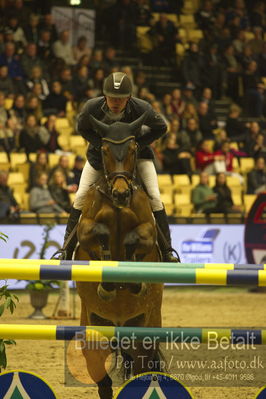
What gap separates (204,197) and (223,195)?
1.21 feet

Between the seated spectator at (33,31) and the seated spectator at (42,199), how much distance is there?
4.71 metres

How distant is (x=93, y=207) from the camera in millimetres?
5887

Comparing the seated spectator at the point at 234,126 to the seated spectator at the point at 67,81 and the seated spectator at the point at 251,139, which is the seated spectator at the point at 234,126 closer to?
the seated spectator at the point at 251,139

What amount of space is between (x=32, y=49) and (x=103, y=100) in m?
11.7

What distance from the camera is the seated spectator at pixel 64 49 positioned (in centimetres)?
1802

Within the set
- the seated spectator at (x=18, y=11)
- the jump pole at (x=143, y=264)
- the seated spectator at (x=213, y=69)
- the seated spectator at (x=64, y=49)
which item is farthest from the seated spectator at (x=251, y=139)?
the jump pole at (x=143, y=264)

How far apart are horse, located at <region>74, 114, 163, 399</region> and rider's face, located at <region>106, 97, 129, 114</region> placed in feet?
0.67

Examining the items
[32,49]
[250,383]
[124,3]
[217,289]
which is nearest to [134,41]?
[124,3]

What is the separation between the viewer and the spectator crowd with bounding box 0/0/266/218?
15.6m

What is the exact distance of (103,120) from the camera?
597cm

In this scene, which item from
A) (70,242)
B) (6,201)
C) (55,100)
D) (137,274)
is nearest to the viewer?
(137,274)

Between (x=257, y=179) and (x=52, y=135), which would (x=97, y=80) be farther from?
(x=257, y=179)

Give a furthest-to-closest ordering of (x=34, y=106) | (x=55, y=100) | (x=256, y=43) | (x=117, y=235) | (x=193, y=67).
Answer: (x=256, y=43), (x=193, y=67), (x=55, y=100), (x=34, y=106), (x=117, y=235)

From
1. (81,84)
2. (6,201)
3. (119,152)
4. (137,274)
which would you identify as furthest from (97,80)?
(137,274)
